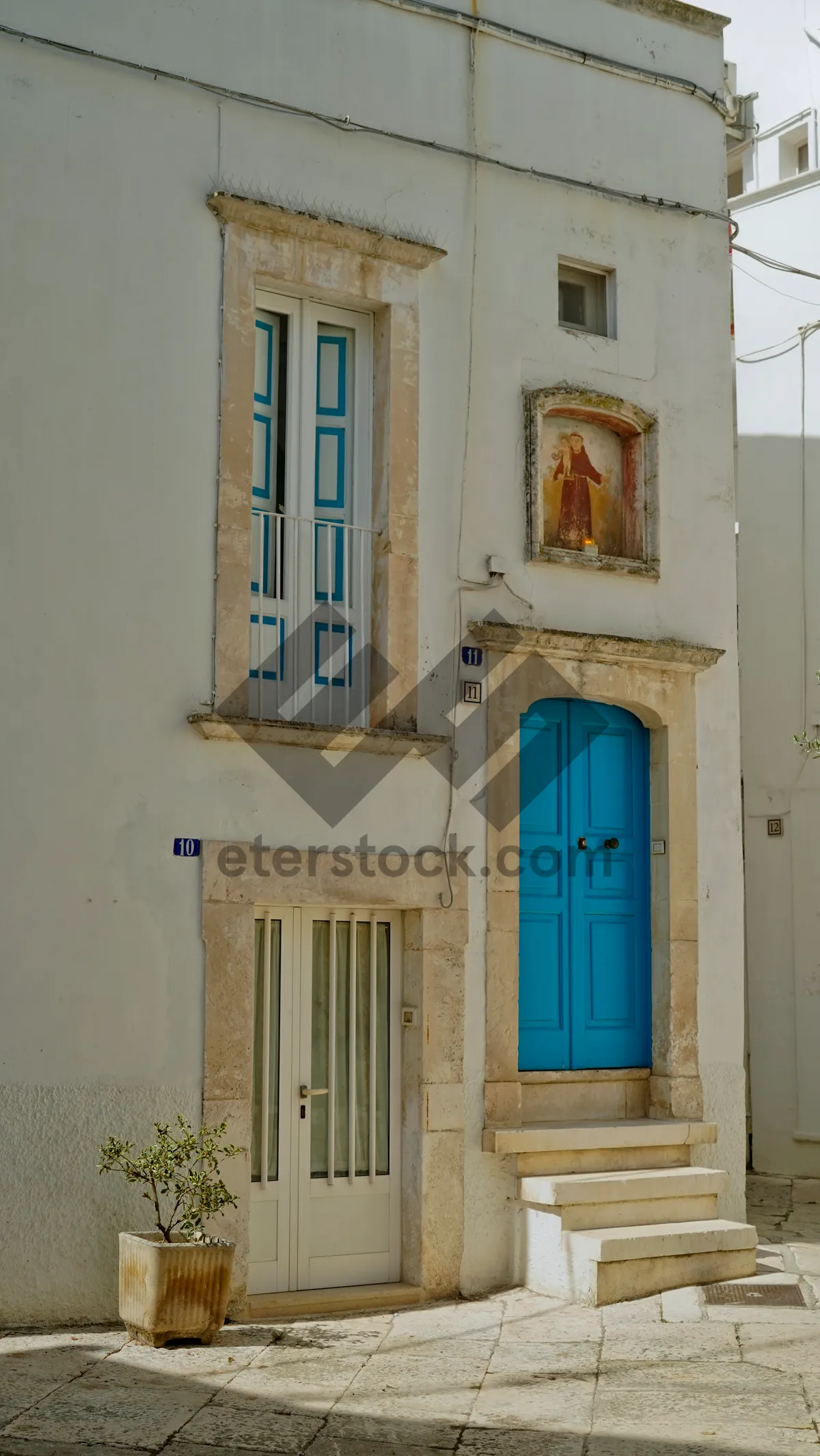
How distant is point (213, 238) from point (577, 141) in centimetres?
260

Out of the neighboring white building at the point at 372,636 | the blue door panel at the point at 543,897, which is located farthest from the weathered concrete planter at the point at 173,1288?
the blue door panel at the point at 543,897

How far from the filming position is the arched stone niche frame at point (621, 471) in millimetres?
8680

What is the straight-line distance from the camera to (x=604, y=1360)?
21.3 feet

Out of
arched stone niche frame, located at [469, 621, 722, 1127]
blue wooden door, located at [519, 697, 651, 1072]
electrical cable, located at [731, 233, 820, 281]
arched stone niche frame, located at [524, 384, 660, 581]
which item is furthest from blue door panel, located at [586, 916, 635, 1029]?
electrical cable, located at [731, 233, 820, 281]

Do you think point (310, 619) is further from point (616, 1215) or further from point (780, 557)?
point (780, 557)

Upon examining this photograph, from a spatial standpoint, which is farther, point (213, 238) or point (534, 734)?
point (534, 734)

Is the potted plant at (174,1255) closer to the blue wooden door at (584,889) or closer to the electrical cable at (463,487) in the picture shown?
the electrical cable at (463,487)

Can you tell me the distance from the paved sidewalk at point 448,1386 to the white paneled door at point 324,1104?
47cm

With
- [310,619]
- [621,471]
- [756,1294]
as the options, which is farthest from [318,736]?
[756,1294]

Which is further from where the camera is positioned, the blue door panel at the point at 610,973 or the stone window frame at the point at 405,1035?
the blue door panel at the point at 610,973

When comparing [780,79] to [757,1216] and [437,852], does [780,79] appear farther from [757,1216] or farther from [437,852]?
[757,1216]

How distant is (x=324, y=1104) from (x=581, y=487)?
3904 millimetres

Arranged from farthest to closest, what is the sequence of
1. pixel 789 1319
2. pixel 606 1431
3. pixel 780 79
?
pixel 780 79
pixel 789 1319
pixel 606 1431

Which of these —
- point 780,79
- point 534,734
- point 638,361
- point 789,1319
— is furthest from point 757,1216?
point 780,79
